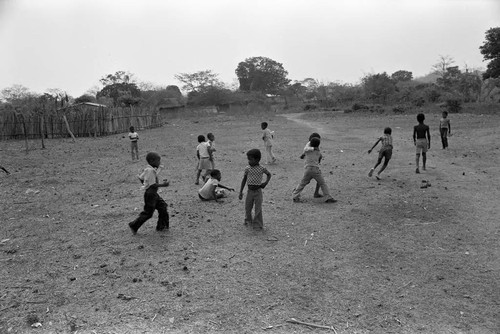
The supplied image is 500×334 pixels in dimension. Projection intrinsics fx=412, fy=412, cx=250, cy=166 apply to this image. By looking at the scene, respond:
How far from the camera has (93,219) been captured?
743 centimetres

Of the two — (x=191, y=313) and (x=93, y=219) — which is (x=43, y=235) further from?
(x=191, y=313)

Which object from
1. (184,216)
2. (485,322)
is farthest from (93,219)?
(485,322)

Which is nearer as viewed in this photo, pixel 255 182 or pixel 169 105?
pixel 255 182

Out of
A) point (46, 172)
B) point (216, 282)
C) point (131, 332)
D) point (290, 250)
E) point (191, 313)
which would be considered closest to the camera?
point (131, 332)

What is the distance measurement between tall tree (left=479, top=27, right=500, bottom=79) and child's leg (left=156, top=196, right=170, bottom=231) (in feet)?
111

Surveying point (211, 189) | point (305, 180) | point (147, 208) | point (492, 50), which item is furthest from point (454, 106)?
point (147, 208)

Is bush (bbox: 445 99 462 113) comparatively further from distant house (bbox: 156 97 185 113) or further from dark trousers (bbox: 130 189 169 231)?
distant house (bbox: 156 97 185 113)

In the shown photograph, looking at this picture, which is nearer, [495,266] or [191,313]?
[191,313]

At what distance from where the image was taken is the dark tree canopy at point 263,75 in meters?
68.5

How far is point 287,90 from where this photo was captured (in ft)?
233

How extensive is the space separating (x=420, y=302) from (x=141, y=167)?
10.4 m

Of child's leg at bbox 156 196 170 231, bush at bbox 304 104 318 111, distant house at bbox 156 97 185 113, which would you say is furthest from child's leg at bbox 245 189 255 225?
distant house at bbox 156 97 185 113

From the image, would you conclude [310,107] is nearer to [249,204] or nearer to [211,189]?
[211,189]

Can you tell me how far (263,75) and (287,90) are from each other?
5.26 m
